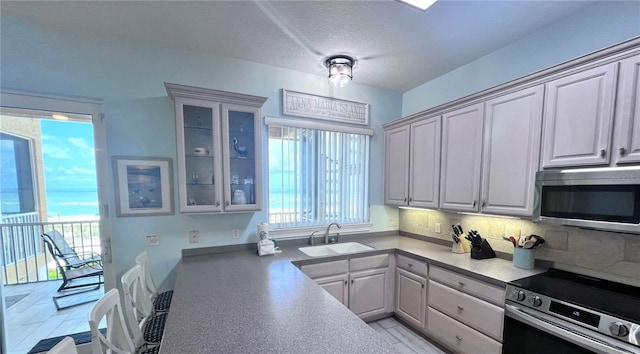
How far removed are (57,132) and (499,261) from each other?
4.79 meters

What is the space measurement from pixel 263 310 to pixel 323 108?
2.14 meters

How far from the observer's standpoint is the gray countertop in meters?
0.96

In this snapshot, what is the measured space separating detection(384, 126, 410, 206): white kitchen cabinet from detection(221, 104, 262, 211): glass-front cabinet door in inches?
66.2

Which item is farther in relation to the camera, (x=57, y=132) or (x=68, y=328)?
(x=57, y=132)

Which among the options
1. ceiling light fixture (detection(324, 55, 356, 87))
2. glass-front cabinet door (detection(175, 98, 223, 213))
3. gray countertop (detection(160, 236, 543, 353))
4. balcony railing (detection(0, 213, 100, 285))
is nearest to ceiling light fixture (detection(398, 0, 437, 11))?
ceiling light fixture (detection(324, 55, 356, 87))

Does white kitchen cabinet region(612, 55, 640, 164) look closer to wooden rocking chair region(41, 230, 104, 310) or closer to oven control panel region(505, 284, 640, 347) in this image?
oven control panel region(505, 284, 640, 347)

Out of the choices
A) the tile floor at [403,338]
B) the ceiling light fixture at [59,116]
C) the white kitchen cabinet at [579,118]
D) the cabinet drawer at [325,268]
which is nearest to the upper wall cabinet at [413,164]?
the white kitchen cabinet at [579,118]

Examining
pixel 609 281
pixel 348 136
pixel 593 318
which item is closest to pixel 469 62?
pixel 348 136

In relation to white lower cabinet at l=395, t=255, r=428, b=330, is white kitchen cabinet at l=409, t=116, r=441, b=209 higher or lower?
higher

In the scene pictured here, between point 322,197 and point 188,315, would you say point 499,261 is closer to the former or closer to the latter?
point 322,197

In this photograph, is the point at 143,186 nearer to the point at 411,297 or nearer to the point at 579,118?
the point at 411,297

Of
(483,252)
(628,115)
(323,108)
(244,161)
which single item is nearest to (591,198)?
(628,115)

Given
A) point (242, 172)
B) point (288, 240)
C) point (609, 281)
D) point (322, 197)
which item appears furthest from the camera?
point (322, 197)

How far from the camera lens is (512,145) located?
1812 millimetres
